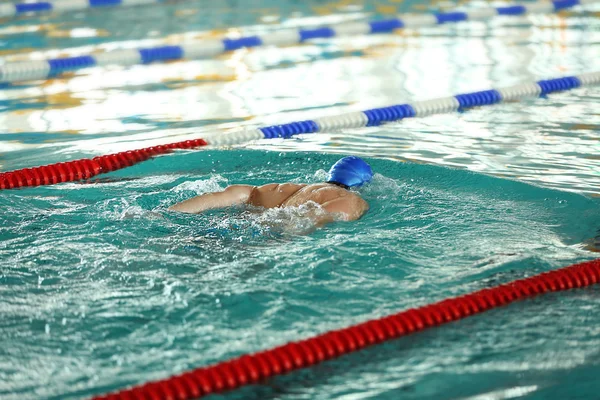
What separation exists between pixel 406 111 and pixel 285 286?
11.8 ft

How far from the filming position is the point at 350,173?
4355mm

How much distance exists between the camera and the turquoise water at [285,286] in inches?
109

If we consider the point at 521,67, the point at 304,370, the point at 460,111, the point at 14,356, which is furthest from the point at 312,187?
the point at 521,67

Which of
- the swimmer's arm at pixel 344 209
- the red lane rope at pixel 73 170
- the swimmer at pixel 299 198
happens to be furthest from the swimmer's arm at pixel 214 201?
the red lane rope at pixel 73 170

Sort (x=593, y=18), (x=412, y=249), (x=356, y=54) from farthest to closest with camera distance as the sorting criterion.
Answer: (x=593, y=18), (x=356, y=54), (x=412, y=249)

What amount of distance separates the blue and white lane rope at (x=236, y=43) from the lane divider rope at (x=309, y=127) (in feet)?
10.0

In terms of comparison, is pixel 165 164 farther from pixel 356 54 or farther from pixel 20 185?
pixel 356 54

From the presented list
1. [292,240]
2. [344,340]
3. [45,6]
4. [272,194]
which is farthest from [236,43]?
[344,340]

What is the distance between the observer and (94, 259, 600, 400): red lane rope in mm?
2656

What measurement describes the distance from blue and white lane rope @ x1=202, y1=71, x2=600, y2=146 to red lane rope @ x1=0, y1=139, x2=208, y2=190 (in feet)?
1.95

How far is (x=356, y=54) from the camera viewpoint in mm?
9203

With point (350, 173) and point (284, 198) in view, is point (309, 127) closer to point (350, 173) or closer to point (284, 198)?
point (350, 173)

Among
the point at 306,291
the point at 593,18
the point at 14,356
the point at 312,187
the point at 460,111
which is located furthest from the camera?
the point at 593,18

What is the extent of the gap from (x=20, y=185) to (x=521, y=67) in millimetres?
5255
